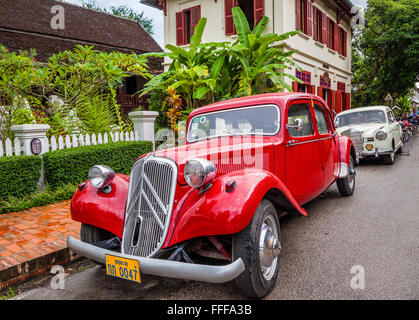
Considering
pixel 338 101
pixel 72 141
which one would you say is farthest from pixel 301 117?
pixel 338 101

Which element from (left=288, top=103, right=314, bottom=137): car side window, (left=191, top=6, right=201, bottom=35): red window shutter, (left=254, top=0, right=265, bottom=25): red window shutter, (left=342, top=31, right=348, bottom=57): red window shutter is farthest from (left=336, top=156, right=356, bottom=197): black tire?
(left=342, top=31, right=348, bottom=57): red window shutter

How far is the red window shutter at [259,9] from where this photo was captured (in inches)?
504

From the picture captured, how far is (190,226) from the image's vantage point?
2.49 meters

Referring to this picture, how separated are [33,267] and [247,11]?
45.4 feet

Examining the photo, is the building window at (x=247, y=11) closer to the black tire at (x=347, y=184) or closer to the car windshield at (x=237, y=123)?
the black tire at (x=347, y=184)

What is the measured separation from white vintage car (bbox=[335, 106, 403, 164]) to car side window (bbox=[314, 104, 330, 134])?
421 centimetres

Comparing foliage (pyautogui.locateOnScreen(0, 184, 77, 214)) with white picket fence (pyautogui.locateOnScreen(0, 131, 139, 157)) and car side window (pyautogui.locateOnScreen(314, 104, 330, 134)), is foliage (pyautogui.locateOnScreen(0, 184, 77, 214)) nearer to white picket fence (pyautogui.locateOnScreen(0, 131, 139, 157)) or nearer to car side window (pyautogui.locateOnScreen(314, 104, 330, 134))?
white picket fence (pyautogui.locateOnScreen(0, 131, 139, 157))

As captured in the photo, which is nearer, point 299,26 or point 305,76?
point 299,26

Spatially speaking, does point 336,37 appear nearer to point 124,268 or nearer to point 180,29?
point 180,29

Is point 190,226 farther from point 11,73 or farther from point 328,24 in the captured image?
point 328,24

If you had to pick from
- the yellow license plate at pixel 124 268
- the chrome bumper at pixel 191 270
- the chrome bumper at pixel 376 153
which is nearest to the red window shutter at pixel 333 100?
the chrome bumper at pixel 376 153

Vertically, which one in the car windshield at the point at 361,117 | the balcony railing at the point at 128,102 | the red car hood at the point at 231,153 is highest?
the balcony railing at the point at 128,102

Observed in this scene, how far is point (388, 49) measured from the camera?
1962 cm

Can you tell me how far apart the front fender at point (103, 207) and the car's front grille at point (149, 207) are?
0.51ft
